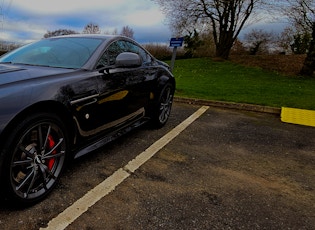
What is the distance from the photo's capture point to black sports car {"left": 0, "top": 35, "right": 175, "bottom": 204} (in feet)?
6.72

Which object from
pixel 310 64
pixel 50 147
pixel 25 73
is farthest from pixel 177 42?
pixel 310 64

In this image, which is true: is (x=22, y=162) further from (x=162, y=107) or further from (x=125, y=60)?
(x=162, y=107)

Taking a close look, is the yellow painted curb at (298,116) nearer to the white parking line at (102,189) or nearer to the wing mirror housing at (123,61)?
the white parking line at (102,189)

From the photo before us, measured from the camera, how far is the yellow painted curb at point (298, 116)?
576cm

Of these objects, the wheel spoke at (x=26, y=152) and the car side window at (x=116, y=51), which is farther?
the car side window at (x=116, y=51)

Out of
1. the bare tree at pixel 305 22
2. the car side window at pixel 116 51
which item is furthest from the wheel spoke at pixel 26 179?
the bare tree at pixel 305 22

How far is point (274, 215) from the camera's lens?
245 cm

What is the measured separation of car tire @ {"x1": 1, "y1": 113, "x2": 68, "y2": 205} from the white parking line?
11.1 inches

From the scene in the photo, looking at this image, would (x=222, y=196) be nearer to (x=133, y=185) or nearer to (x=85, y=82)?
(x=133, y=185)

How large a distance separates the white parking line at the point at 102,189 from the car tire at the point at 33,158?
0.92 ft

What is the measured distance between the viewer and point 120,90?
319 cm

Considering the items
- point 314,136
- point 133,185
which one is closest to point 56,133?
point 133,185

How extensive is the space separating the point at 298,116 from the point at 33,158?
5.60 metres

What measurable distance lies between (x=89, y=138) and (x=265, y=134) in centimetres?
323
